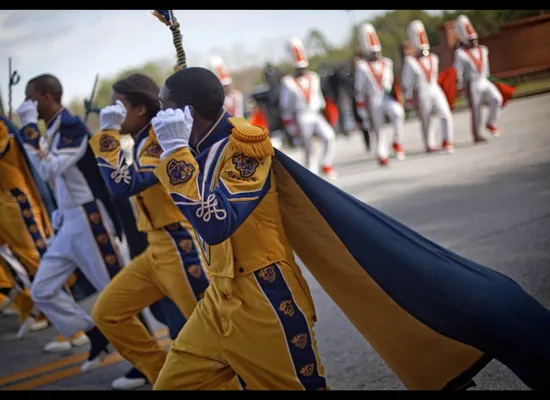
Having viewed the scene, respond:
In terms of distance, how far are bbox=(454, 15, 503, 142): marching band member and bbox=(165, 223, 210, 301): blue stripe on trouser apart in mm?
1724

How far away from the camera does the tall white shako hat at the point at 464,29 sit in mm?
3611

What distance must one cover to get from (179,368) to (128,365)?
8.29 ft

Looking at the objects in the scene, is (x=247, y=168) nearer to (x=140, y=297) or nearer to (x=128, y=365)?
(x=140, y=297)

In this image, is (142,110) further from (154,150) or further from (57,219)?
(57,219)

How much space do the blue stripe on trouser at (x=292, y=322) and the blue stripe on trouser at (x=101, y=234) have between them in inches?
92.6

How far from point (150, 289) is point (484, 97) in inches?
83.0

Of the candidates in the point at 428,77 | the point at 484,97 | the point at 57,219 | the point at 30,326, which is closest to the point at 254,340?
the point at 484,97

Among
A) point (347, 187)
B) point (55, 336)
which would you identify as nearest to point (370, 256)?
point (55, 336)

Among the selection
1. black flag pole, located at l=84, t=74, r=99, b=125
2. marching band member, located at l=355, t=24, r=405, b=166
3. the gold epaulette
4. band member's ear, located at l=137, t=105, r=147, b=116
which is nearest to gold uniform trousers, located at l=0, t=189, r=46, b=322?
the gold epaulette

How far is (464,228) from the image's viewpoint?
532cm

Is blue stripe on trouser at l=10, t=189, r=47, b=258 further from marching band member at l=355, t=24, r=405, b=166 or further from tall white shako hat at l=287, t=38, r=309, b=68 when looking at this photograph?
marching band member at l=355, t=24, r=405, b=166

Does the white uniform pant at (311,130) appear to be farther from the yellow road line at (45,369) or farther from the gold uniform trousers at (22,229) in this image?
the yellow road line at (45,369)

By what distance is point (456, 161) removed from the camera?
5.38m

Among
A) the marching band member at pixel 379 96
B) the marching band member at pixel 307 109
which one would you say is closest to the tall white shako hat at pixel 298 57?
the marching band member at pixel 307 109
